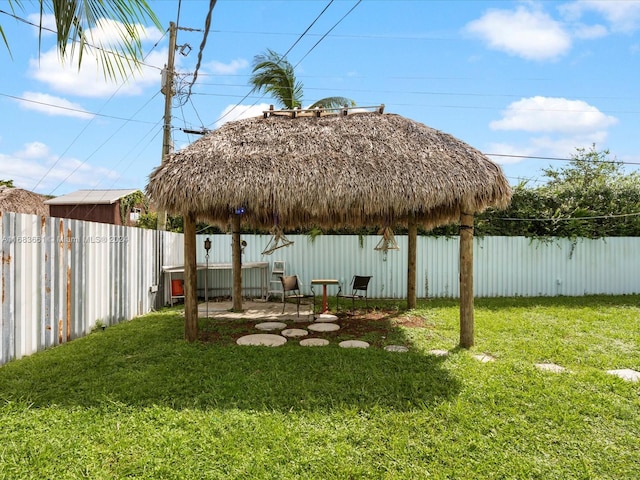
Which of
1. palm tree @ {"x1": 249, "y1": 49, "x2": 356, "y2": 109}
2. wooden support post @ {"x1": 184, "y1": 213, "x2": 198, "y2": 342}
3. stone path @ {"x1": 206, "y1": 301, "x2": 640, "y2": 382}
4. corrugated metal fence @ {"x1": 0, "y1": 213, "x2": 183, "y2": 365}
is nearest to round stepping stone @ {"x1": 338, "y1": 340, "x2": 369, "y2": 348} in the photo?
stone path @ {"x1": 206, "y1": 301, "x2": 640, "y2": 382}

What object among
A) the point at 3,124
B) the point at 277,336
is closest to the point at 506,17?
the point at 277,336

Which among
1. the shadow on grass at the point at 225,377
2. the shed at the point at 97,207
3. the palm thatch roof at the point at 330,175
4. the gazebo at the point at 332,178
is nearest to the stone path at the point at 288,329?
the shadow on grass at the point at 225,377

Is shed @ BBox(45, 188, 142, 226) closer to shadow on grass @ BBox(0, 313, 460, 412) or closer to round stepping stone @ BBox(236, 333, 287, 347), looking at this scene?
shadow on grass @ BBox(0, 313, 460, 412)

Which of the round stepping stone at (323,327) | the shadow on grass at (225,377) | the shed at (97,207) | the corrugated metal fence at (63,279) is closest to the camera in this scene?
the shadow on grass at (225,377)

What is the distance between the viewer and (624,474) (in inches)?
109

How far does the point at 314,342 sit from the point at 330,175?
2.58 m

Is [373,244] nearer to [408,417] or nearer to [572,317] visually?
[572,317]

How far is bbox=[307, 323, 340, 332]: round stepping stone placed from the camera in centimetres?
677

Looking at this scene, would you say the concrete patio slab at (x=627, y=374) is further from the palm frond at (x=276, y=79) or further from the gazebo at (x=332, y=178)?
the palm frond at (x=276, y=79)

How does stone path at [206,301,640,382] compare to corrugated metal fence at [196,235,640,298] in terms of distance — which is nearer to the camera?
stone path at [206,301,640,382]

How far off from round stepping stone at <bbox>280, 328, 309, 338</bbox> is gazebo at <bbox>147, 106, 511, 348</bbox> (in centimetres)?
149

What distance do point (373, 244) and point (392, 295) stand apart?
1.55 meters

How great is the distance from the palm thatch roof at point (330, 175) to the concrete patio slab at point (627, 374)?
8.59 ft

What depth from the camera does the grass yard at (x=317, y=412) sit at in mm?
2844
